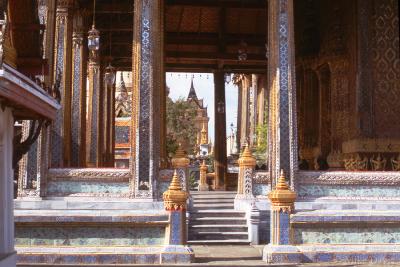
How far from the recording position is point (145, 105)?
14.1m

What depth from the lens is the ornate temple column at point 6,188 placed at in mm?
7320

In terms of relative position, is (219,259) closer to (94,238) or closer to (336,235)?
(336,235)

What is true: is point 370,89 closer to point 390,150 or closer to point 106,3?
point 390,150

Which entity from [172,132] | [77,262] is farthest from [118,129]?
[77,262]

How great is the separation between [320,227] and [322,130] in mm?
8436

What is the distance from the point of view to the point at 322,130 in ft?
63.5

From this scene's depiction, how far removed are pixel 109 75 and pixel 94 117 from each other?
1.58 metres

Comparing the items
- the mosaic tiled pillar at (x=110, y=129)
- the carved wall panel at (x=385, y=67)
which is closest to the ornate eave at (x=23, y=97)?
the carved wall panel at (x=385, y=67)

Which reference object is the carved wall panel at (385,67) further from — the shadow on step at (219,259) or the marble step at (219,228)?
the shadow on step at (219,259)

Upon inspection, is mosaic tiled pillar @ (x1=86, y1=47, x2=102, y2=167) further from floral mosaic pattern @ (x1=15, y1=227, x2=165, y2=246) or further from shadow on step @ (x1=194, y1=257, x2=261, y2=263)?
shadow on step @ (x1=194, y1=257, x2=261, y2=263)

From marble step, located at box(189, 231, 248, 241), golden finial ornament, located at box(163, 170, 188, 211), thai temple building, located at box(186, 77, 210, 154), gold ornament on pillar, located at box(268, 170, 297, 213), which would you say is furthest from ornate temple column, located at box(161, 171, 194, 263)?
thai temple building, located at box(186, 77, 210, 154)

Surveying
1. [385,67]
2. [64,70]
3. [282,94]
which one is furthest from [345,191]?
[64,70]

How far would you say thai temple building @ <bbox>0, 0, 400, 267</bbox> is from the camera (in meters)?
10.8

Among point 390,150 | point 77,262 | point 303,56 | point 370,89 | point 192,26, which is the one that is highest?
point 192,26
